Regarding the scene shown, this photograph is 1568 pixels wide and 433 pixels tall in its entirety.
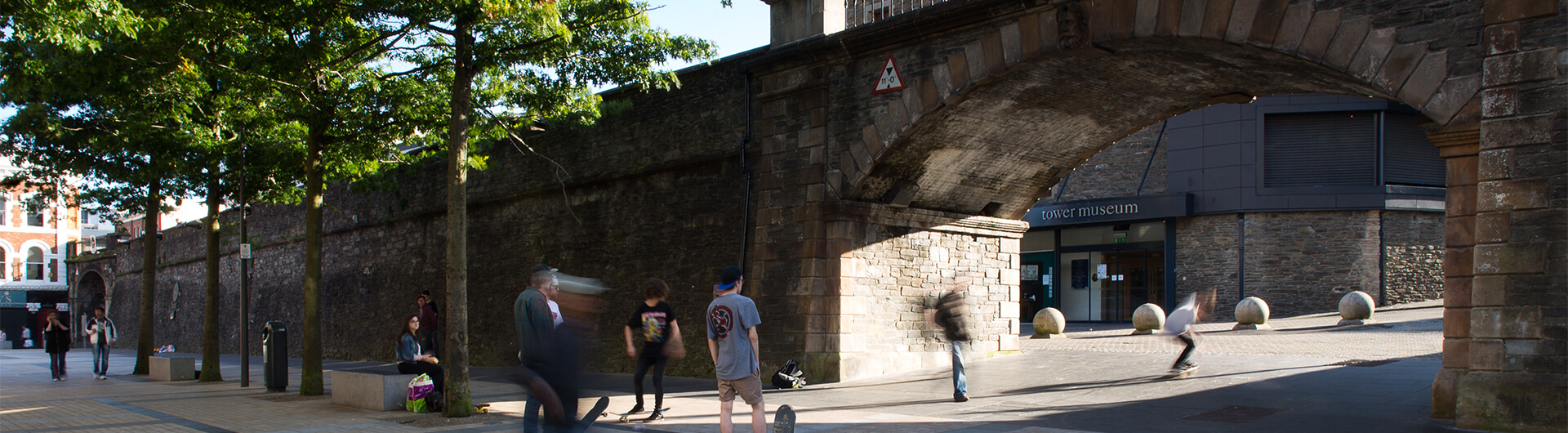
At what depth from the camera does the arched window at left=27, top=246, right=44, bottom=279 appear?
50594mm

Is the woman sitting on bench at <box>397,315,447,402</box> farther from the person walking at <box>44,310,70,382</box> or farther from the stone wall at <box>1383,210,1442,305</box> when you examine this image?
the stone wall at <box>1383,210,1442,305</box>

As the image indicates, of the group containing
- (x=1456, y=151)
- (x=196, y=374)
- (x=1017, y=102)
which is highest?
(x=1017, y=102)

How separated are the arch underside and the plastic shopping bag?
5.57m

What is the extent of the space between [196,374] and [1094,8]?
51.3 feet

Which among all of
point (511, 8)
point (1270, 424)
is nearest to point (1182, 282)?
point (1270, 424)

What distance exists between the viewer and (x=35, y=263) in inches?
2004

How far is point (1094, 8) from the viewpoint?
400 inches

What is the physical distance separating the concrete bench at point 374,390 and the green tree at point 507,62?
89 cm

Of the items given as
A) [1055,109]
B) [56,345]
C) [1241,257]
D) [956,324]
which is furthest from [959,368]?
[1241,257]

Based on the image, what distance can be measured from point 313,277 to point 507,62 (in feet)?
14.9

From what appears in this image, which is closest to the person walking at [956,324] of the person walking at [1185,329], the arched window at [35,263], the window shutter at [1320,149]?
the person walking at [1185,329]

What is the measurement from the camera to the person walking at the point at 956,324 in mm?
9672

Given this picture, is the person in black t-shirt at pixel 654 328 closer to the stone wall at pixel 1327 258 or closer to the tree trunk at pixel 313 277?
the tree trunk at pixel 313 277

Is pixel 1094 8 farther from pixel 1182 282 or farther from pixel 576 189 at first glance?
pixel 1182 282
